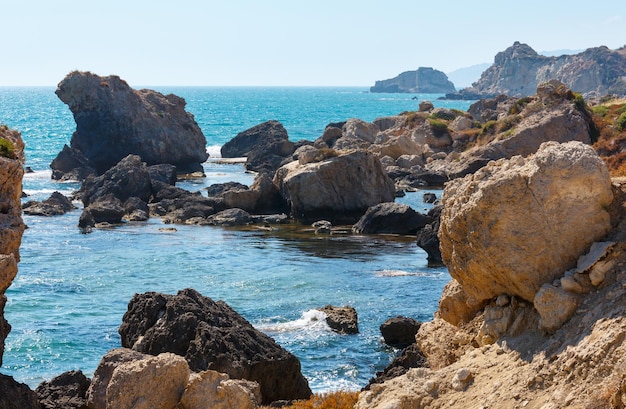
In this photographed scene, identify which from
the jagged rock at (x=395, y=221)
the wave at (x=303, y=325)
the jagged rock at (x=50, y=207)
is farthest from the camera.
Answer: the jagged rock at (x=50, y=207)

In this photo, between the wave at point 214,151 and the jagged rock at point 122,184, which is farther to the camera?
the wave at point 214,151

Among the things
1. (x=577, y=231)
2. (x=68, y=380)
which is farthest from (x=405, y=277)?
(x=577, y=231)

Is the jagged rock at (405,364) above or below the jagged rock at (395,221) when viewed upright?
above

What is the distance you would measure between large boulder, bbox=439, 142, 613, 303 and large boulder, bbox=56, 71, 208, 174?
73.2m

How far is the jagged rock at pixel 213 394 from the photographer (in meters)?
15.5

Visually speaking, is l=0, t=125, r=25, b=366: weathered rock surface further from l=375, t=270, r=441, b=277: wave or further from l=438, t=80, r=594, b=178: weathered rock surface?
l=438, t=80, r=594, b=178: weathered rock surface

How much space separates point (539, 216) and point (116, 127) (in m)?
75.9

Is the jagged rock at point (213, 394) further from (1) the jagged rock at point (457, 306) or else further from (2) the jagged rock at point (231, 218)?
(2) the jagged rock at point (231, 218)

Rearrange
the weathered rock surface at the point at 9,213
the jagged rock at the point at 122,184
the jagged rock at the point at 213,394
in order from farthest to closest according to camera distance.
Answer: the jagged rock at the point at 122,184
the weathered rock surface at the point at 9,213
the jagged rock at the point at 213,394

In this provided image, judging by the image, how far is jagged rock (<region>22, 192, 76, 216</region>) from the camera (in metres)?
61.2

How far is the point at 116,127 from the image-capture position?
3413 inches

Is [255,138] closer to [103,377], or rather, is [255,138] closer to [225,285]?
[225,285]

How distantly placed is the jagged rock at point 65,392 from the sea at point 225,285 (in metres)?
7.26

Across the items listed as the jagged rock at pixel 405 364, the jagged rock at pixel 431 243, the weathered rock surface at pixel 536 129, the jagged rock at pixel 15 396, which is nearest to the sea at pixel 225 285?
the jagged rock at pixel 431 243
